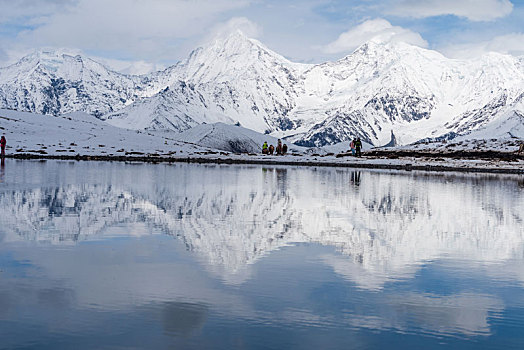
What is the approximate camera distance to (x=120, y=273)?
12.8m

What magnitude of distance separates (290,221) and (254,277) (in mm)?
7911

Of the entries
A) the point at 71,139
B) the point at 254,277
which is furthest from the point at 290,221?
the point at 71,139

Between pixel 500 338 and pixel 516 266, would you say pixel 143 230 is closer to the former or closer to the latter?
pixel 516 266

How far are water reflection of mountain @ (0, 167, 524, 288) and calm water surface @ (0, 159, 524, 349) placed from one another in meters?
0.06

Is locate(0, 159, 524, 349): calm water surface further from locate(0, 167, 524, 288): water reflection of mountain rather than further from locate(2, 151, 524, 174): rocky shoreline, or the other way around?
locate(2, 151, 524, 174): rocky shoreline

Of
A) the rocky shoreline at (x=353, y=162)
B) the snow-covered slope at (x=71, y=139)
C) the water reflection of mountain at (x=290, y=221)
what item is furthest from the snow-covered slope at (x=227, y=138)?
the water reflection of mountain at (x=290, y=221)

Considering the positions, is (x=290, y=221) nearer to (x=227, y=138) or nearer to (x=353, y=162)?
(x=353, y=162)

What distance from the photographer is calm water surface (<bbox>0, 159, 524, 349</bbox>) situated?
9.45m

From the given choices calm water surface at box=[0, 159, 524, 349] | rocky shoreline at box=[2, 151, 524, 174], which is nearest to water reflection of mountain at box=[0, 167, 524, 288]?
calm water surface at box=[0, 159, 524, 349]

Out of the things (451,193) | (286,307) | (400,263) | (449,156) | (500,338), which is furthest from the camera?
(449,156)

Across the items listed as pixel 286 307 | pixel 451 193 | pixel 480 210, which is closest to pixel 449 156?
pixel 451 193

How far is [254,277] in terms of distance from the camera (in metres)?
12.5

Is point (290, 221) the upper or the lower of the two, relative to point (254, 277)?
upper

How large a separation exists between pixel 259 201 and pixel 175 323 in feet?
53.9
